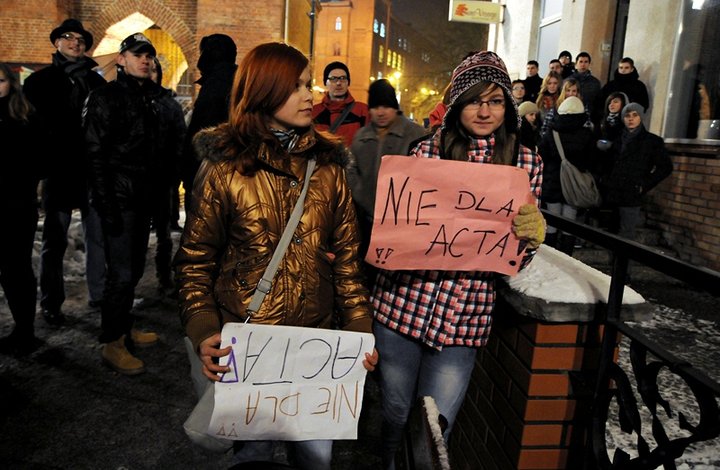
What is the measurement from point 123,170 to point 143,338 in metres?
1.43

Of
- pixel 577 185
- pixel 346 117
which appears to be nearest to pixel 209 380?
pixel 346 117

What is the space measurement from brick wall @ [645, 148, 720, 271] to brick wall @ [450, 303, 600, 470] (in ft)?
18.2

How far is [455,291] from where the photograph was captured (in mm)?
2098

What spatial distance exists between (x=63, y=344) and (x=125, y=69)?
88.1 inches

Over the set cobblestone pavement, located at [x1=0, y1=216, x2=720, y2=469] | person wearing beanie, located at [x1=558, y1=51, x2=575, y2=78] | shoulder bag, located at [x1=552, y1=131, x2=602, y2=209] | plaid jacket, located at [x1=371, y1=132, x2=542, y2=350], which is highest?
person wearing beanie, located at [x1=558, y1=51, x2=575, y2=78]

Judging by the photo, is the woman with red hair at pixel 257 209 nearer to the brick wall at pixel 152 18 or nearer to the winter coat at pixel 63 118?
the winter coat at pixel 63 118

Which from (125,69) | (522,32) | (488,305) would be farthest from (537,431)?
(522,32)

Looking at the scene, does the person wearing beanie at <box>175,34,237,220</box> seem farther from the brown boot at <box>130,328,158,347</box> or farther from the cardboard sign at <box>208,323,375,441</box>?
the cardboard sign at <box>208,323,375,441</box>

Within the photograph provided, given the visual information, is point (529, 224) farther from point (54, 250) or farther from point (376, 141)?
point (54, 250)

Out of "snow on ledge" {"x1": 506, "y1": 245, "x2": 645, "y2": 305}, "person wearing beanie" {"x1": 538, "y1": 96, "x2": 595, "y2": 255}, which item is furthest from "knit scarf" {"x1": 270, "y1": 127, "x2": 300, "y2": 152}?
"person wearing beanie" {"x1": 538, "y1": 96, "x2": 595, "y2": 255}

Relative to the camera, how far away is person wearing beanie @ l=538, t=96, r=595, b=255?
6484mm

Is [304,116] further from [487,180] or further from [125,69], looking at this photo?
[125,69]

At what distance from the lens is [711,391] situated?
140 cm

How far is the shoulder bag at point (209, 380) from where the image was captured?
1.69 metres
